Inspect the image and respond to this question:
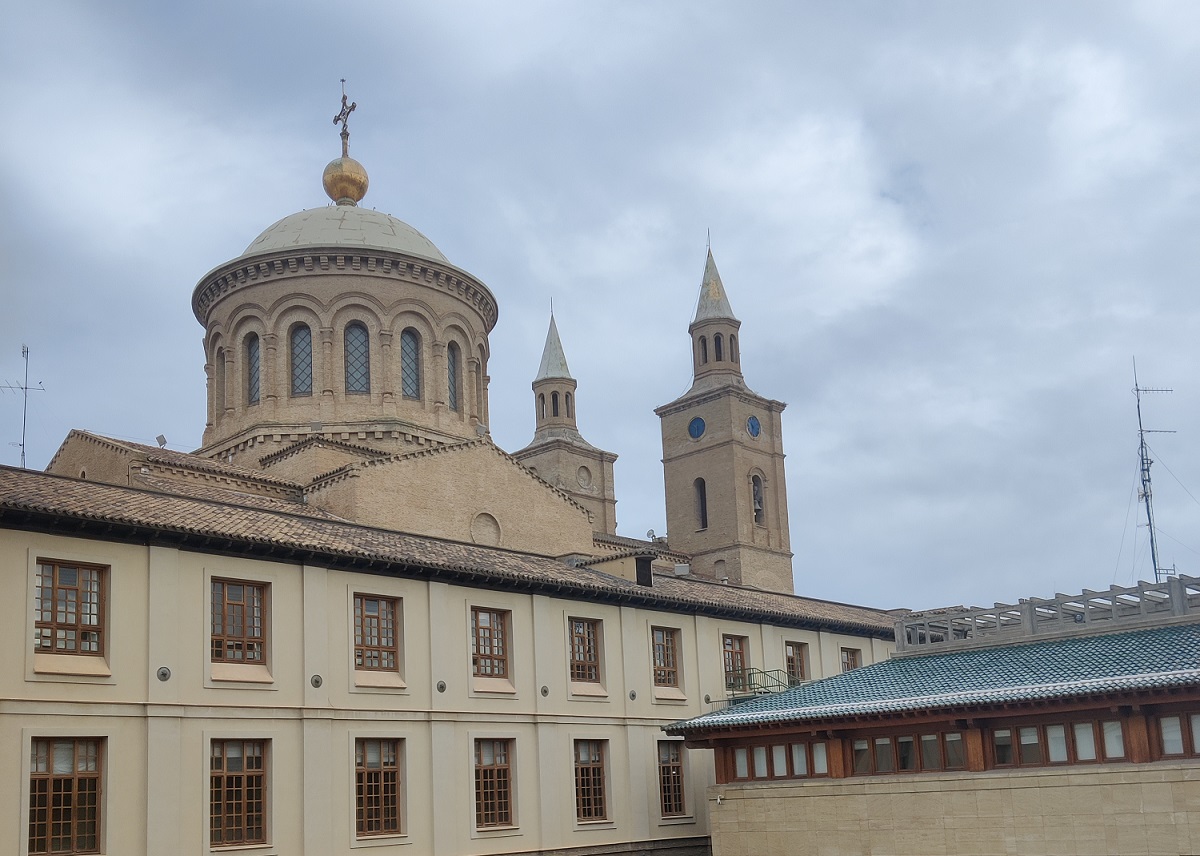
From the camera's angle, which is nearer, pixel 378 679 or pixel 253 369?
pixel 378 679

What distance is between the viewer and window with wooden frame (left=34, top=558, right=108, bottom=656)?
807 inches

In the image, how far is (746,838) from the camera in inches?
1043

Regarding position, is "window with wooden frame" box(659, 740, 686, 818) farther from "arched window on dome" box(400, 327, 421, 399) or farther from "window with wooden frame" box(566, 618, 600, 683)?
"arched window on dome" box(400, 327, 421, 399)

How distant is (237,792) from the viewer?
22.3 m

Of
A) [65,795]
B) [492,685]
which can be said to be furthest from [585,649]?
[65,795]

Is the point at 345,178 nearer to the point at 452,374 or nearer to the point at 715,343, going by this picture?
the point at 452,374

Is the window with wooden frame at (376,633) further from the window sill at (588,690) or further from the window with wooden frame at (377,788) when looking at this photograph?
the window sill at (588,690)

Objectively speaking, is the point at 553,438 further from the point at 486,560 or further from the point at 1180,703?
the point at 1180,703

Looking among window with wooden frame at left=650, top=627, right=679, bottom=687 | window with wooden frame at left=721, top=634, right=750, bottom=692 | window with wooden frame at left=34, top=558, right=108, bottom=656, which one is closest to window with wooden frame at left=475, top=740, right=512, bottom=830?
window with wooden frame at left=650, top=627, right=679, bottom=687

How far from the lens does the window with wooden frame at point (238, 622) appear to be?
22.7m

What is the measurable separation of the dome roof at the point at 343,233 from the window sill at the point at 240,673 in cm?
1917

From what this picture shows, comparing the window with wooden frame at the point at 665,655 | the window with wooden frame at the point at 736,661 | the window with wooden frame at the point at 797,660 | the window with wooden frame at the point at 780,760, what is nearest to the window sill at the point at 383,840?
the window with wooden frame at the point at 780,760

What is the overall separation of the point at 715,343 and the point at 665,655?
30.1 metres

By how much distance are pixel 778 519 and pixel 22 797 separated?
140 feet
